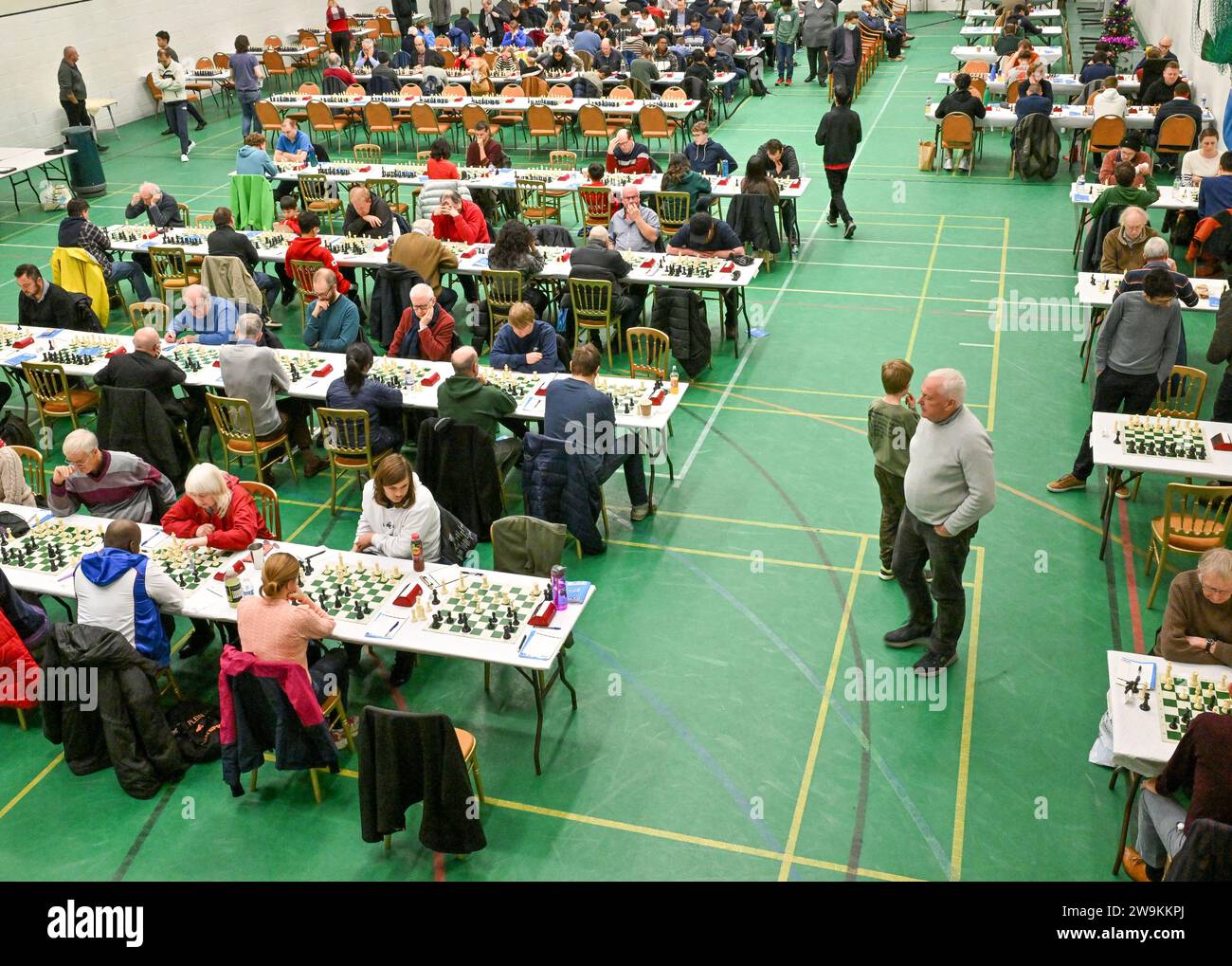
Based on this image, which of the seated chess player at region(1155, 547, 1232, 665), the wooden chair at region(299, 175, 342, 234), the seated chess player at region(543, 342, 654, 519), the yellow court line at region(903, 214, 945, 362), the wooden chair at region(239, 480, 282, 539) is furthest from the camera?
the wooden chair at region(299, 175, 342, 234)

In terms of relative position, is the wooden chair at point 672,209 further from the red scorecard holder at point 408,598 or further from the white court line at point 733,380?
the red scorecard holder at point 408,598

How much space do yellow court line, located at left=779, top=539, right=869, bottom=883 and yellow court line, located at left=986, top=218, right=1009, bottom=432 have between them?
263 cm

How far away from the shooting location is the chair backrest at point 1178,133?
15.5m

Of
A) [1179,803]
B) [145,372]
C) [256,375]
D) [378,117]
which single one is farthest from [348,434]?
[378,117]

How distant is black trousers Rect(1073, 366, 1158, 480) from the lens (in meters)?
8.76

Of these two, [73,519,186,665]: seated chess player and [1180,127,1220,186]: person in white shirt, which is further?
[1180,127,1220,186]: person in white shirt

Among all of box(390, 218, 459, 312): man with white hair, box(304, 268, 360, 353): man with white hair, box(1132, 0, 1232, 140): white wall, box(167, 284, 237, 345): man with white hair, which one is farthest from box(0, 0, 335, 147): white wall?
box(1132, 0, 1232, 140): white wall

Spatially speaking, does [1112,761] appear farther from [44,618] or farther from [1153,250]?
[44,618]

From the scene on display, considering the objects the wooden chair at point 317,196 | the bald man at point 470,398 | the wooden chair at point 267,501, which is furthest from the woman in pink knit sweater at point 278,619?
the wooden chair at point 317,196

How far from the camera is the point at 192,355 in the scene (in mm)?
10344

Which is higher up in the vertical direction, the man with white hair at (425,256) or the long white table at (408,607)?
the man with white hair at (425,256)

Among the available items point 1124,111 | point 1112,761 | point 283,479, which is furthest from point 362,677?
point 1124,111

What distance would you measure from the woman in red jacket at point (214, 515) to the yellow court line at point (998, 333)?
6.58m

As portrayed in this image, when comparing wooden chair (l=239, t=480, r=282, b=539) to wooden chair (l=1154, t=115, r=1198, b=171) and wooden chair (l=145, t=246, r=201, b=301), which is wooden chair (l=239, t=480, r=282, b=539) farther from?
wooden chair (l=1154, t=115, r=1198, b=171)
